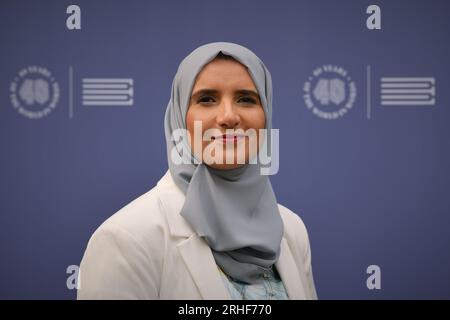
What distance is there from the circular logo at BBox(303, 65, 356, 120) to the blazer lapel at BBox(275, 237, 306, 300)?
792mm

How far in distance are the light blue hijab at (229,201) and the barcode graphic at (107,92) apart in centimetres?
61

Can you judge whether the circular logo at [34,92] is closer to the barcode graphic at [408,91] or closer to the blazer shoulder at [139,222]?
the blazer shoulder at [139,222]

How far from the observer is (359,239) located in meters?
1.72

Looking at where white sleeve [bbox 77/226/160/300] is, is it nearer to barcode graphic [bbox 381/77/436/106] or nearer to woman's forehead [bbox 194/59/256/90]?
woman's forehead [bbox 194/59/256/90]

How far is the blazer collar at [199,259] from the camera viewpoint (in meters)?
0.91

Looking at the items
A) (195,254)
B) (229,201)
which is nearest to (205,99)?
(229,201)

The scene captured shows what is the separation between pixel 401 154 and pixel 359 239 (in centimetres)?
40

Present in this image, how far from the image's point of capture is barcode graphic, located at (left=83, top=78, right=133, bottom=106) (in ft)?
5.35

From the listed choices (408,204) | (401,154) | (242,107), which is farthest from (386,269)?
(242,107)

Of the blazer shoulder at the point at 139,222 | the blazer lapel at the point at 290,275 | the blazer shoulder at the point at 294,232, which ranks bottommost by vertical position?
the blazer lapel at the point at 290,275

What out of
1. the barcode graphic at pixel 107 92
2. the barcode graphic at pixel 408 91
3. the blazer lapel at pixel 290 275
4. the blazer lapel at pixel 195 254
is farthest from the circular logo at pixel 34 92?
the barcode graphic at pixel 408 91

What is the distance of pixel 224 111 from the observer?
0.96 meters

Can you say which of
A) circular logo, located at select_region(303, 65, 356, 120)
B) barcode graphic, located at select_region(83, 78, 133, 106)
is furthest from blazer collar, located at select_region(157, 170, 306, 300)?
circular logo, located at select_region(303, 65, 356, 120)

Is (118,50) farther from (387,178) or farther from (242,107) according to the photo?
(387,178)
